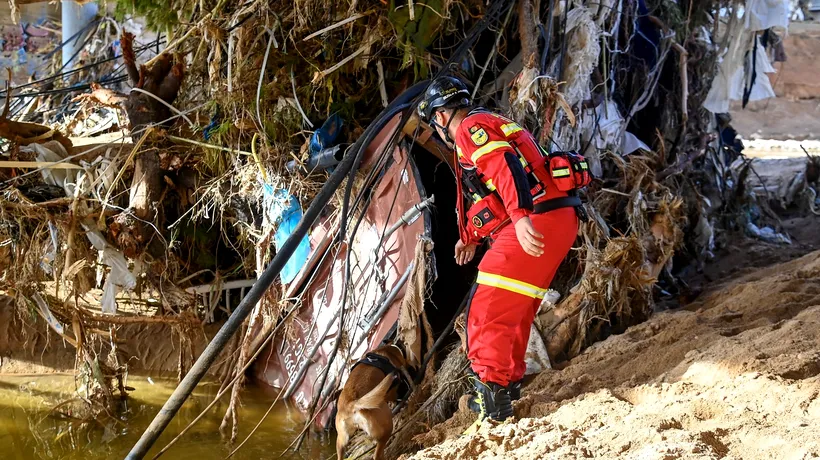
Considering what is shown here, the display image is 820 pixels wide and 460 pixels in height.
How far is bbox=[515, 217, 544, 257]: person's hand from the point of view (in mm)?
3238

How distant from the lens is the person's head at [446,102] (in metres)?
3.65

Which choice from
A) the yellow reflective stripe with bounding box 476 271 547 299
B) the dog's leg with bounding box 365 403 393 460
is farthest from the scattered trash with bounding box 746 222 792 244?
the dog's leg with bounding box 365 403 393 460

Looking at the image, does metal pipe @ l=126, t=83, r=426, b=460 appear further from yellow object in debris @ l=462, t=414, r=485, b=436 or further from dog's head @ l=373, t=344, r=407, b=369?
yellow object in debris @ l=462, t=414, r=485, b=436

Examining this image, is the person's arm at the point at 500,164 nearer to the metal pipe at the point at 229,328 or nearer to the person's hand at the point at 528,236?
the person's hand at the point at 528,236

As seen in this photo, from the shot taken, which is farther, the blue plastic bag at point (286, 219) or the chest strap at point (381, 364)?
the blue plastic bag at point (286, 219)

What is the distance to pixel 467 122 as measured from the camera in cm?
349

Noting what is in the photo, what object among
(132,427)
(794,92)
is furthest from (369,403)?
(794,92)

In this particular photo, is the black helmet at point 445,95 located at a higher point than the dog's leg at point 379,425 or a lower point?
higher

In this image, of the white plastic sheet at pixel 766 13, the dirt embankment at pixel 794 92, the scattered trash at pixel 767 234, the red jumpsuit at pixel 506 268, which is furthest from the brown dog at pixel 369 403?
the dirt embankment at pixel 794 92

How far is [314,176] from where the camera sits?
15.7 ft

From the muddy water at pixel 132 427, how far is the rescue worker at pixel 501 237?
1.67 meters

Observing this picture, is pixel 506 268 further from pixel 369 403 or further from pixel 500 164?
pixel 369 403

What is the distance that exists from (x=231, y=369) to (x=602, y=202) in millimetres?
3083

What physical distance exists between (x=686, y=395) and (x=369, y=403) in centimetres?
156
